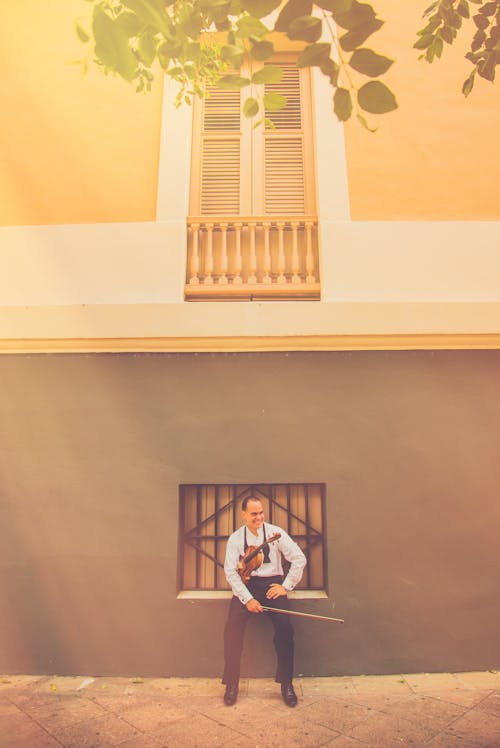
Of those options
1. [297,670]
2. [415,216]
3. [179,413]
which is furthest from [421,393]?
[297,670]

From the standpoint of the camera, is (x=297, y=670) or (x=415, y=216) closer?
(x=297, y=670)

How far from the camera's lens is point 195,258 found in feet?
17.3

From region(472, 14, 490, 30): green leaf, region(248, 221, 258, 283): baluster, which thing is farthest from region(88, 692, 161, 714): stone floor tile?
region(472, 14, 490, 30): green leaf

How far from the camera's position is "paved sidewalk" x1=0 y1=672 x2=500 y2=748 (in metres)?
3.35

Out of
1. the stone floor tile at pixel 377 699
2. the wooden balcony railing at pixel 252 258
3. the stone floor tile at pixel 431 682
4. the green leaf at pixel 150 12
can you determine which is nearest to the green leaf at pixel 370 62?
the green leaf at pixel 150 12

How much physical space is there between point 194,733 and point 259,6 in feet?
14.6

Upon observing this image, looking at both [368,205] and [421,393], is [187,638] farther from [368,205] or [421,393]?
[368,205]

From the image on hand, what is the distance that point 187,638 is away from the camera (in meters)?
4.48

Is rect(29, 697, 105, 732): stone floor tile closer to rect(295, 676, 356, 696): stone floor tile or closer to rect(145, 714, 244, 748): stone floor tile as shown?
rect(145, 714, 244, 748): stone floor tile

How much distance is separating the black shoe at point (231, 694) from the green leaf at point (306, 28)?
4.44 meters

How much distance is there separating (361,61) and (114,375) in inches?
143

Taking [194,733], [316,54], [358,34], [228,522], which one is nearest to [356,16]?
[358,34]

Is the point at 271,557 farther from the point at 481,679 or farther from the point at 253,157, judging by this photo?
the point at 253,157

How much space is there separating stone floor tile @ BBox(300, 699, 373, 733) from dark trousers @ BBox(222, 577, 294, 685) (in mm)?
291
